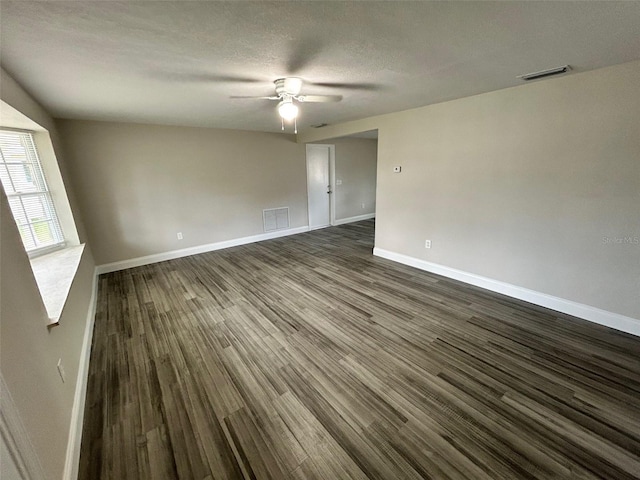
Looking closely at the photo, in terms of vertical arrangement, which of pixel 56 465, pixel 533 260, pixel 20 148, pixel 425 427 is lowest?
pixel 425 427

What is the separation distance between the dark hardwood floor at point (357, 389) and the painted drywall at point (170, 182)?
5.02 ft

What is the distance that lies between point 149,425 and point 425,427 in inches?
68.5

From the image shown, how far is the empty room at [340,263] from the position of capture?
4.49 feet

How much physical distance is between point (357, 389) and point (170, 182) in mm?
4459

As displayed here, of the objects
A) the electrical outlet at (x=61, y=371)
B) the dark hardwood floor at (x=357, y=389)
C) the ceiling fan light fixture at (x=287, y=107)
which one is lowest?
the dark hardwood floor at (x=357, y=389)

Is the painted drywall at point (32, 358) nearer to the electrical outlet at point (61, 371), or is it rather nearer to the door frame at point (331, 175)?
the electrical outlet at point (61, 371)

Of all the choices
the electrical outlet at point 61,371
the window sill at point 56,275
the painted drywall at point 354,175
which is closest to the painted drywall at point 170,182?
the window sill at point 56,275

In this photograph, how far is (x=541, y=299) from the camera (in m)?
2.88

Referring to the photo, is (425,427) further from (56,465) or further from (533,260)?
(533,260)

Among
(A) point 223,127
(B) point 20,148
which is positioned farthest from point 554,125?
(B) point 20,148

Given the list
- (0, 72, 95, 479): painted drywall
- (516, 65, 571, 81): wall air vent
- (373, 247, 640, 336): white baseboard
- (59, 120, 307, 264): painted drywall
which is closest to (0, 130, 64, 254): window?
(59, 120, 307, 264): painted drywall

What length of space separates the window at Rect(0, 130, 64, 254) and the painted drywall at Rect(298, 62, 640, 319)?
4.47 meters

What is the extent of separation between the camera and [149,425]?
164cm

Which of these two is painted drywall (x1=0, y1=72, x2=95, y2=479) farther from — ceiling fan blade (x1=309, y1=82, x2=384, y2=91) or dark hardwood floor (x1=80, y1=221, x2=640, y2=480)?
ceiling fan blade (x1=309, y1=82, x2=384, y2=91)
